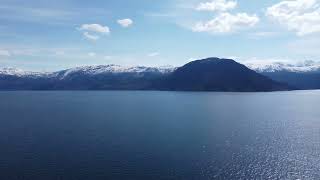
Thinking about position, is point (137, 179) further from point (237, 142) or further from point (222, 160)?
point (237, 142)

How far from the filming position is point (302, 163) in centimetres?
10100

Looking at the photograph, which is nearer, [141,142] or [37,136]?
[141,142]

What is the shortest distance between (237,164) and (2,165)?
6239cm

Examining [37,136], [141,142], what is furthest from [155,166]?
[37,136]

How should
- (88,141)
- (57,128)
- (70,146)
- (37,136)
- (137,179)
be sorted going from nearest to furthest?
1. (137,179)
2. (70,146)
3. (88,141)
4. (37,136)
5. (57,128)

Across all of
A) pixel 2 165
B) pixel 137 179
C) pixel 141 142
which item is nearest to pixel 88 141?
pixel 141 142

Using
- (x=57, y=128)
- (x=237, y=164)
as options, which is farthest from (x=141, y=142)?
(x=57, y=128)

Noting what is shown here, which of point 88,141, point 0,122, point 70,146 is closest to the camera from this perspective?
point 70,146

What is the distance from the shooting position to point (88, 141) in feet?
425

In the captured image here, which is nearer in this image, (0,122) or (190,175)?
(190,175)

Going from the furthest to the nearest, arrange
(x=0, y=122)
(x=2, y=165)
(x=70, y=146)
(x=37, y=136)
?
(x=0, y=122) → (x=37, y=136) → (x=70, y=146) → (x=2, y=165)

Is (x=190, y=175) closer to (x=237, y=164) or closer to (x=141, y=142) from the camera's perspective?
(x=237, y=164)

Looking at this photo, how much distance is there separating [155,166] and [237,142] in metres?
44.3

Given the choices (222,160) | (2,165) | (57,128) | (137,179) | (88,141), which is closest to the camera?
(137,179)
